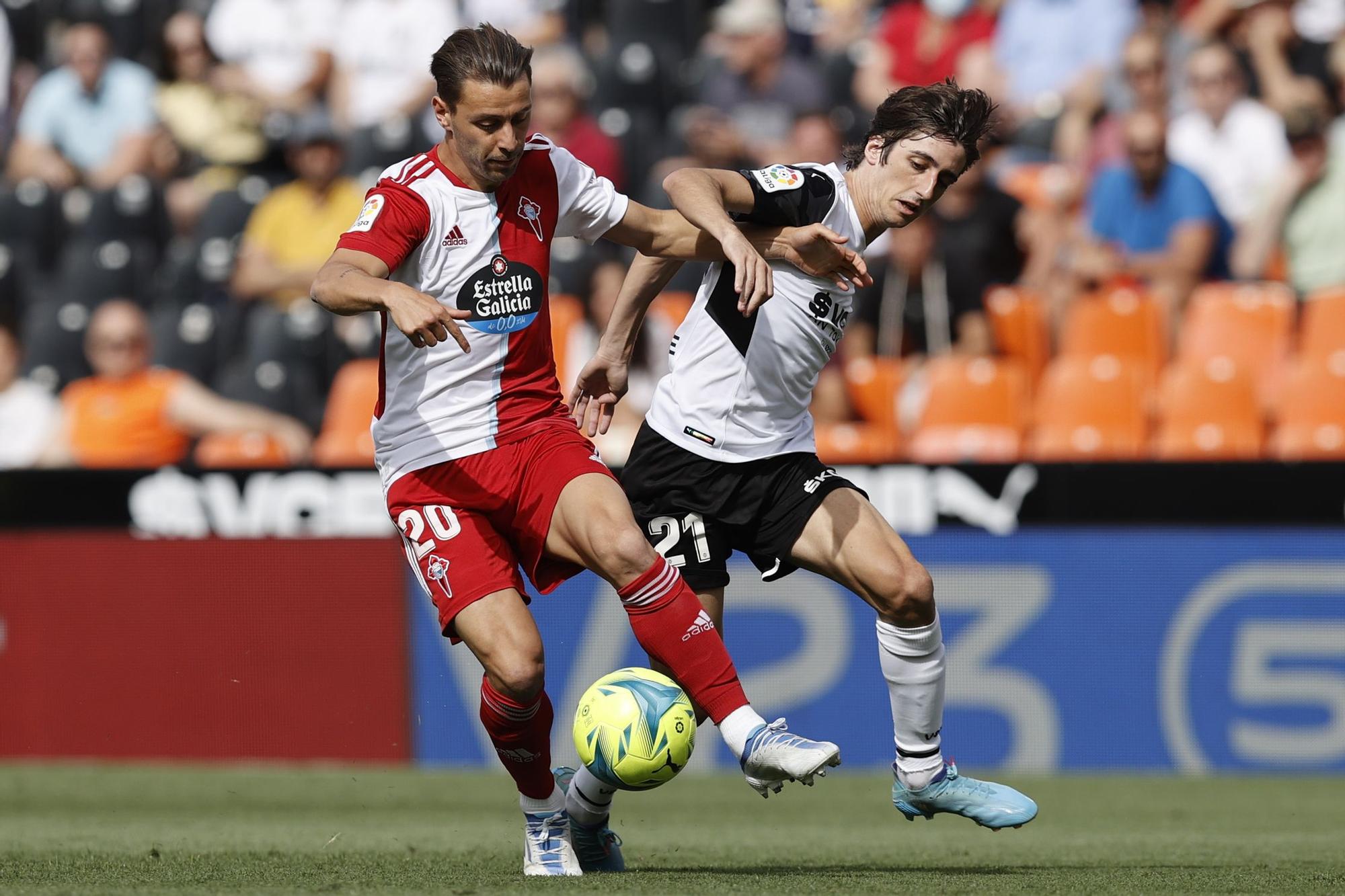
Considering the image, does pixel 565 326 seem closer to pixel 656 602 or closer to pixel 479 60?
pixel 479 60

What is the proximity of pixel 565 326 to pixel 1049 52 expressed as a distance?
13.0 feet

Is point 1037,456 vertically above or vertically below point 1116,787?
above

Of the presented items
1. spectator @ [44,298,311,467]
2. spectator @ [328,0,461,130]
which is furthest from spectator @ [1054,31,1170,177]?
spectator @ [44,298,311,467]

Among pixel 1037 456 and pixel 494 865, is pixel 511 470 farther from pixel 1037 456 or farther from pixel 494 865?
pixel 1037 456

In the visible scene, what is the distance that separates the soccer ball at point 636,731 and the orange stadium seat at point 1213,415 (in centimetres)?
531

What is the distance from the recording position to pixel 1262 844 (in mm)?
6246

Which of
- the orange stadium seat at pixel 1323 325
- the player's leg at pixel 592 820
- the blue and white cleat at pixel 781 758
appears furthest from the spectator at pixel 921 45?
the blue and white cleat at pixel 781 758

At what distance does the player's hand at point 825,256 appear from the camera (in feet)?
16.9

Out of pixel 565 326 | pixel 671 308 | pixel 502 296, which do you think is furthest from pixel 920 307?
pixel 502 296

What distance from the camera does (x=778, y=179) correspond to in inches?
218

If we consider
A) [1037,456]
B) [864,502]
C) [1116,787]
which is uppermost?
[864,502]

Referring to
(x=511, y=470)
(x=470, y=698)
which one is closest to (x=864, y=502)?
(x=511, y=470)

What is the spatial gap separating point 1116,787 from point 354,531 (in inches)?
165

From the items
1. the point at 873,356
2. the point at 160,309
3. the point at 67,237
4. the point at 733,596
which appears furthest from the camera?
the point at 67,237
